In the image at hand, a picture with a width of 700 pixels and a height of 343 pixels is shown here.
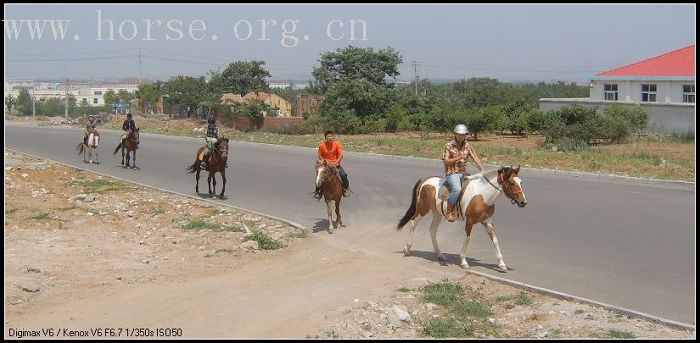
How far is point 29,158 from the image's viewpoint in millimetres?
33438

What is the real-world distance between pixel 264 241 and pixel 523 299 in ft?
17.3

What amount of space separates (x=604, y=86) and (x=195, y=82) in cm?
3607

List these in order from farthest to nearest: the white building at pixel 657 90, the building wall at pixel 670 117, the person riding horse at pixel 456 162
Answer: the white building at pixel 657 90
the building wall at pixel 670 117
the person riding horse at pixel 456 162

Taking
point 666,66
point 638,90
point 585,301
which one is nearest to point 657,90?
point 638,90

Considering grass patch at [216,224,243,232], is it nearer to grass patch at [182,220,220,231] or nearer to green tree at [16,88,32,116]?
grass patch at [182,220,220,231]

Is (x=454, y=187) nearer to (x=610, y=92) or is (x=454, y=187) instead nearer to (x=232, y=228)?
(x=232, y=228)

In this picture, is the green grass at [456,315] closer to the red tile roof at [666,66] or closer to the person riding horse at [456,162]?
the person riding horse at [456,162]

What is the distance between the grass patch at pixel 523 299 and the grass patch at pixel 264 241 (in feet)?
16.1

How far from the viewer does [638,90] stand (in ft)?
154

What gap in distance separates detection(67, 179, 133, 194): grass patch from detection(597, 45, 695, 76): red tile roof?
32971mm

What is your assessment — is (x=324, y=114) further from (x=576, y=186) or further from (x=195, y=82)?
(x=576, y=186)

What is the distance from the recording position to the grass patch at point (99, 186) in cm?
2183

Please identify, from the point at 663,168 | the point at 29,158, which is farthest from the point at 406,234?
the point at 29,158

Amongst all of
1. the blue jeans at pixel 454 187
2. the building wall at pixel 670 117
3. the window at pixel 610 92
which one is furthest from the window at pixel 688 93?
the blue jeans at pixel 454 187
